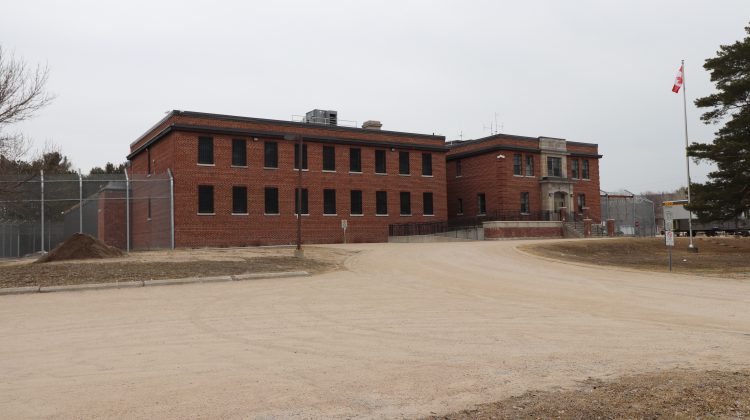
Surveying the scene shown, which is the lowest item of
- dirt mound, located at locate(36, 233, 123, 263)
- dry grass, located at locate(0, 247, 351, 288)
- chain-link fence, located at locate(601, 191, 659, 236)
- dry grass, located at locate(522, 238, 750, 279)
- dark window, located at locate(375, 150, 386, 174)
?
dry grass, located at locate(522, 238, 750, 279)

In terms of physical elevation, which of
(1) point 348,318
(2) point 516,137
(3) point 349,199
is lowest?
(1) point 348,318

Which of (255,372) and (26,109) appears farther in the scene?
(26,109)

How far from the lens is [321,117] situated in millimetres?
45219

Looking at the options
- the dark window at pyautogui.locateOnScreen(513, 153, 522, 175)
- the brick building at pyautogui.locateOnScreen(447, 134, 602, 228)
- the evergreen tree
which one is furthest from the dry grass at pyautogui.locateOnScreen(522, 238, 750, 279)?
the dark window at pyautogui.locateOnScreen(513, 153, 522, 175)

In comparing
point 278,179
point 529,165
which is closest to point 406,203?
point 278,179

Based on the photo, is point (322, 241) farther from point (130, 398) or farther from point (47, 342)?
point (130, 398)

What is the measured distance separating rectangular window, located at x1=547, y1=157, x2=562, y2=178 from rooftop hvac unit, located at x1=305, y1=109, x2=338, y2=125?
19099mm

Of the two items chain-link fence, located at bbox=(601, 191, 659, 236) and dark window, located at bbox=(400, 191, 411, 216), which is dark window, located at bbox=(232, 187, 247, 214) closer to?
dark window, located at bbox=(400, 191, 411, 216)

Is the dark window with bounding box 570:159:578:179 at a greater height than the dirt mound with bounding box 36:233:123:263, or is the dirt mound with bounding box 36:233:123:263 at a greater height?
the dark window with bounding box 570:159:578:179

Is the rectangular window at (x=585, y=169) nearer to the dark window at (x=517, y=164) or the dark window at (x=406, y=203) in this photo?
the dark window at (x=517, y=164)

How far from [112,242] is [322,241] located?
13110 mm

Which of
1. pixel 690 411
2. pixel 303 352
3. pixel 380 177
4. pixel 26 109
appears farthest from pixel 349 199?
pixel 690 411

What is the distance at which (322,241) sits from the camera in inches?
1566

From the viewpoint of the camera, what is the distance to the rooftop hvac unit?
148 ft
